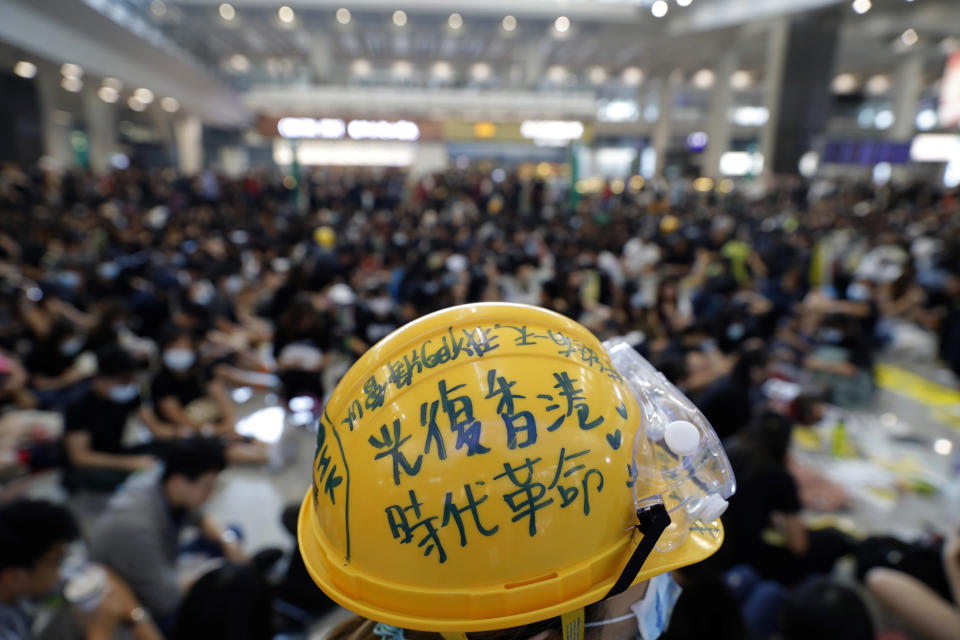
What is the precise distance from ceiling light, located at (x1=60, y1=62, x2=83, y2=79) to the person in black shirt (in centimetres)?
1401

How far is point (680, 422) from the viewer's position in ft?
3.40

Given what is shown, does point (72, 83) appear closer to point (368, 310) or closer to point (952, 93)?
point (368, 310)

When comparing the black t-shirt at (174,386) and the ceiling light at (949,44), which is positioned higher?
the ceiling light at (949,44)

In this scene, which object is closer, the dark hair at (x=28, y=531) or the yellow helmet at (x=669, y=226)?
the dark hair at (x=28, y=531)

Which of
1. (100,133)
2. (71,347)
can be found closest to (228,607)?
(71,347)

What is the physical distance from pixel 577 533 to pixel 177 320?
5677 millimetres

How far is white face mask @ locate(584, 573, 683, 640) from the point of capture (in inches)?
43.1

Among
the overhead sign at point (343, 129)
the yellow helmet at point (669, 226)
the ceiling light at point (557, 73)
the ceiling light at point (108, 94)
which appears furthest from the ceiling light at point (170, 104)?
the ceiling light at point (557, 73)

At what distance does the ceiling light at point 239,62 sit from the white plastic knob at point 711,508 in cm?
3747

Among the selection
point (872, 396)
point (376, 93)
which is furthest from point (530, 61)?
point (872, 396)

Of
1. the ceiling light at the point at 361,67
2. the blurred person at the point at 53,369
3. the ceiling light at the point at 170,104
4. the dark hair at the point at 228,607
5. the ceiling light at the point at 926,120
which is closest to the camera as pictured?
the dark hair at the point at 228,607

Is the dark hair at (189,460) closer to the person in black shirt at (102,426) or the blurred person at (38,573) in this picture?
the blurred person at (38,573)

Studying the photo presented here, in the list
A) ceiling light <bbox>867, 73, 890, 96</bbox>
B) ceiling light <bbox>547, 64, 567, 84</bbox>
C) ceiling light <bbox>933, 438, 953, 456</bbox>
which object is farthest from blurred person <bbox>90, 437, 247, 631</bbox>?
ceiling light <bbox>867, 73, 890, 96</bbox>

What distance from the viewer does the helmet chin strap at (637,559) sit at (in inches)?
37.7
